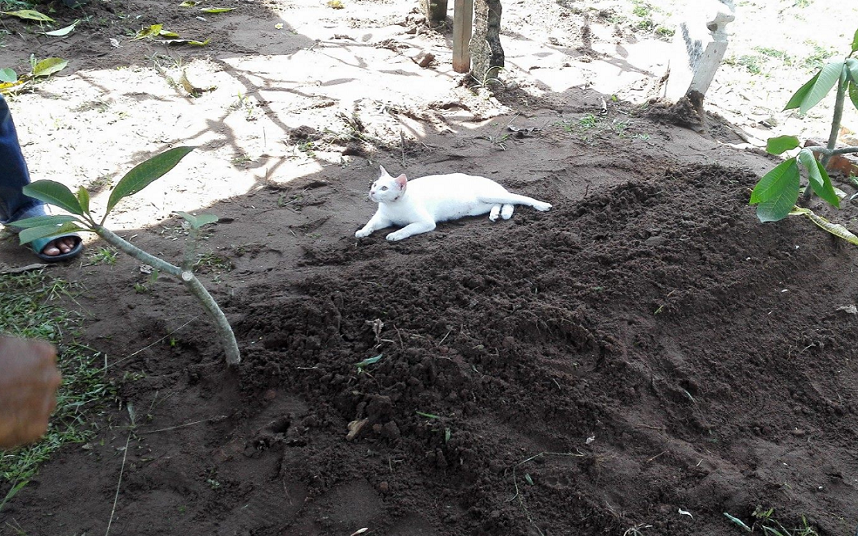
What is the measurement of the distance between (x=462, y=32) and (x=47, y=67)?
3.50 metres

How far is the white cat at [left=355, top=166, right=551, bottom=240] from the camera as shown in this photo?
A: 3482mm

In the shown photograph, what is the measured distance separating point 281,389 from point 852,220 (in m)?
3.54

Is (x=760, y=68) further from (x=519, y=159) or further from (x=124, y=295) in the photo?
(x=124, y=295)

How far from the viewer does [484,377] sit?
94.2 inches

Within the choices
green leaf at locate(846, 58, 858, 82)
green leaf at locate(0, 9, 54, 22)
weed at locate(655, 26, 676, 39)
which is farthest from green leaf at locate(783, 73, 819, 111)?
green leaf at locate(0, 9, 54, 22)

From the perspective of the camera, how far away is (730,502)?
209 cm

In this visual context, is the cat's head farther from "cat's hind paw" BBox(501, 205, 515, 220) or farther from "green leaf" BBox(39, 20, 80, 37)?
"green leaf" BBox(39, 20, 80, 37)

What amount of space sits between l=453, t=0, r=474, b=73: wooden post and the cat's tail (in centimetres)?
239

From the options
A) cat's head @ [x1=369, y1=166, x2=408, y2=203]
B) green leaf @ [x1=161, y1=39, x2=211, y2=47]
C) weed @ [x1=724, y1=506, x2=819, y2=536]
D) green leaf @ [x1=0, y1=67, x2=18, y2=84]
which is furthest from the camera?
green leaf @ [x1=161, y1=39, x2=211, y2=47]

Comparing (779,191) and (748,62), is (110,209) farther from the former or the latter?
(748,62)

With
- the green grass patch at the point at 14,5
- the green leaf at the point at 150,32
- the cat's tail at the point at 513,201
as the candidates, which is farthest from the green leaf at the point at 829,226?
the green grass patch at the point at 14,5

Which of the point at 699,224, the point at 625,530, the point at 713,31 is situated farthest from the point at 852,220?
the point at 625,530

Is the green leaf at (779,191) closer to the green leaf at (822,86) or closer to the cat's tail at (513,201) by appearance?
the green leaf at (822,86)

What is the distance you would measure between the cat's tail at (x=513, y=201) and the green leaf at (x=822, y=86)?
4.66 ft
